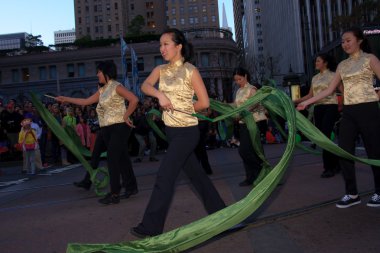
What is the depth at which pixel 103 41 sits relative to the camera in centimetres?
7862

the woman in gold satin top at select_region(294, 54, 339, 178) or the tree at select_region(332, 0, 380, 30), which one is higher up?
the tree at select_region(332, 0, 380, 30)

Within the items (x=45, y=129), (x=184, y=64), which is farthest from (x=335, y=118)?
(x=45, y=129)

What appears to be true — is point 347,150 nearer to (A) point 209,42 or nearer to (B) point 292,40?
(A) point 209,42

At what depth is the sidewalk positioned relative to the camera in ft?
13.6

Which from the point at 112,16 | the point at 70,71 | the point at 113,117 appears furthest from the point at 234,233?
the point at 112,16

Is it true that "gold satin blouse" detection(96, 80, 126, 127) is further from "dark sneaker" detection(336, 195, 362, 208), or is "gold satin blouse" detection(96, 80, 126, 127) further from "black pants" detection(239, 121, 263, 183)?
"dark sneaker" detection(336, 195, 362, 208)

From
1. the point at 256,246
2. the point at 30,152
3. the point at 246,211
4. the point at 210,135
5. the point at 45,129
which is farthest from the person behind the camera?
the point at 210,135

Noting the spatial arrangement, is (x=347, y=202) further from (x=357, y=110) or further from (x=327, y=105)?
(x=327, y=105)

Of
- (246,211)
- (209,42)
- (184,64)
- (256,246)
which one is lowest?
(256,246)

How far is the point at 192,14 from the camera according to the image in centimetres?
14825

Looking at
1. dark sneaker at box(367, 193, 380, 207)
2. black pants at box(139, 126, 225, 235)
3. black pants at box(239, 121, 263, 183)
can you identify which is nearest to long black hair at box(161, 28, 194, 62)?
black pants at box(139, 126, 225, 235)

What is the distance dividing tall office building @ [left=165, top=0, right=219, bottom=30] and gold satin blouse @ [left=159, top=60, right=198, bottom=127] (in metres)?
145

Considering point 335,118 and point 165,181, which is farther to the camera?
point 335,118

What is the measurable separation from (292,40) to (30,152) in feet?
254
